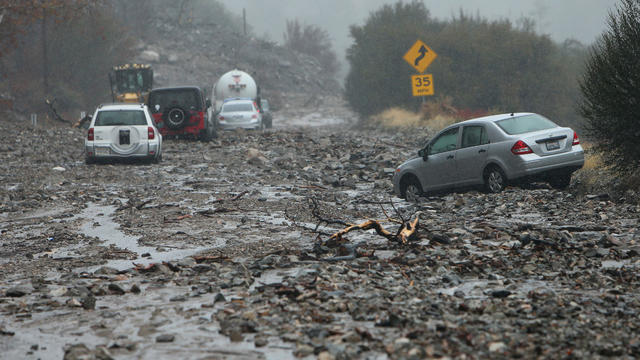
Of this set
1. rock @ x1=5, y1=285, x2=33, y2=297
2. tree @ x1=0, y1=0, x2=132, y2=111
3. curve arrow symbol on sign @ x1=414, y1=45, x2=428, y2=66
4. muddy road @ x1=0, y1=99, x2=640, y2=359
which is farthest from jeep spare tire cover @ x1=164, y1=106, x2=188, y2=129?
tree @ x1=0, y1=0, x2=132, y2=111

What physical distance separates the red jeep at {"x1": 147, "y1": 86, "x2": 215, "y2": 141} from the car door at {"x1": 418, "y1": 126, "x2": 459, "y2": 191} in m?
15.4

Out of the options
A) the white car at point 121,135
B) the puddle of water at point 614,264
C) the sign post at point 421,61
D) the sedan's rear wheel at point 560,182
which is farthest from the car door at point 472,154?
the sign post at point 421,61

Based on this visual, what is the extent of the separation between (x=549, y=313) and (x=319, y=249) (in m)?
3.31

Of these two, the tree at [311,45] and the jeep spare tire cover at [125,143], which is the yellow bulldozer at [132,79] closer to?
the jeep spare tire cover at [125,143]

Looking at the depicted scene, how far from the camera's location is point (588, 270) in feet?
24.7

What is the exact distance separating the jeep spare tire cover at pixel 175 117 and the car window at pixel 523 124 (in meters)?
16.8

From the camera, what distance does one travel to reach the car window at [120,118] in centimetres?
2109

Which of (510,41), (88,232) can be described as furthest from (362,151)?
(510,41)

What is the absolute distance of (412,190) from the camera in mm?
15297

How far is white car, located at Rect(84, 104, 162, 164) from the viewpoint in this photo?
68.4 ft

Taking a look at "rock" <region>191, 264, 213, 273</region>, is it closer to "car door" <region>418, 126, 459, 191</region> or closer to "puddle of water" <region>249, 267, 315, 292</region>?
"puddle of water" <region>249, 267, 315, 292</region>

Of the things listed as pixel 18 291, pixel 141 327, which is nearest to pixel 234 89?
pixel 18 291

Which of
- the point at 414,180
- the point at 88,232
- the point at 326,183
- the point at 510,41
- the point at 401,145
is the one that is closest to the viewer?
the point at 88,232

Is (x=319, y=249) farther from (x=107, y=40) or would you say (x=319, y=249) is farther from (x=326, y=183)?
(x=107, y=40)
